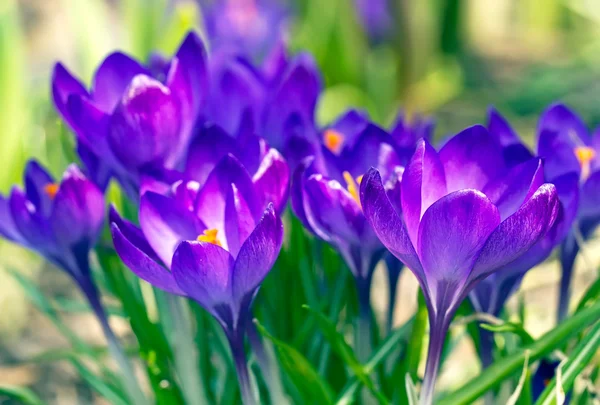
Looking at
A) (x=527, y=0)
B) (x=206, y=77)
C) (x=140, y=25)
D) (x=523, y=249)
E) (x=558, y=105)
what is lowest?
(x=523, y=249)

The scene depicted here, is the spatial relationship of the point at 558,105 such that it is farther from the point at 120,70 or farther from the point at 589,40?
the point at 589,40

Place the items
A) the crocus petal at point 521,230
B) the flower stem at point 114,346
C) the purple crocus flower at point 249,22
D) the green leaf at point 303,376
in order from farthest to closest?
1. the purple crocus flower at point 249,22
2. the flower stem at point 114,346
3. the green leaf at point 303,376
4. the crocus petal at point 521,230

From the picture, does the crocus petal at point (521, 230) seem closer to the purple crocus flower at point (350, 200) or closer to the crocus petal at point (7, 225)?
the purple crocus flower at point (350, 200)

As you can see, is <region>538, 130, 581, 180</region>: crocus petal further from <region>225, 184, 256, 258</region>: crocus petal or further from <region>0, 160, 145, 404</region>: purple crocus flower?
<region>0, 160, 145, 404</region>: purple crocus flower

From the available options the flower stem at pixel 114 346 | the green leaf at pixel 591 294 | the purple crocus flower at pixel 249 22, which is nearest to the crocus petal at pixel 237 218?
the flower stem at pixel 114 346

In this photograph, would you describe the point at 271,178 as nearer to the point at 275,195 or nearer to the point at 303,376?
the point at 275,195

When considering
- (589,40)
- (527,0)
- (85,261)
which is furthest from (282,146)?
(527,0)

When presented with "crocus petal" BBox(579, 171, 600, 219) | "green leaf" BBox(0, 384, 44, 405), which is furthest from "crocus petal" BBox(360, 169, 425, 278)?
"green leaf" BBox(0, 384, 44, 405)
